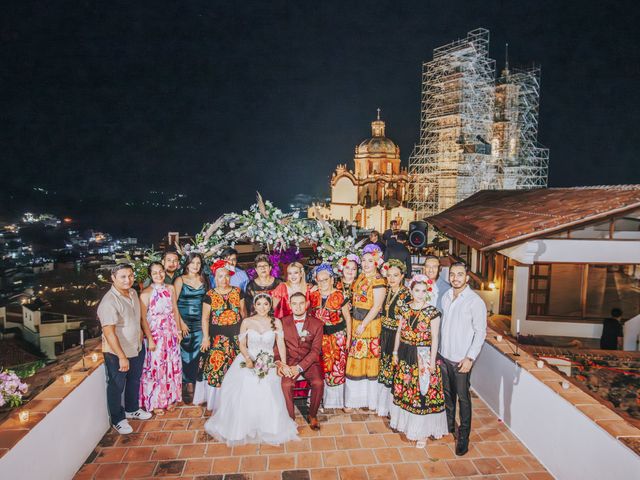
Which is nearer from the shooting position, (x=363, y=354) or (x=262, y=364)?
(x=262, y=364)

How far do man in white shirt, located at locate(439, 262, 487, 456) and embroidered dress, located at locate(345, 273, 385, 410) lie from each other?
3.14ft

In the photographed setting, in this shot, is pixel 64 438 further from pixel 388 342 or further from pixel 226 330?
pixel 388 342

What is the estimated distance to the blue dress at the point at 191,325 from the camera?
5.76 metres

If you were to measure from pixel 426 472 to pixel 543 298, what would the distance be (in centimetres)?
762

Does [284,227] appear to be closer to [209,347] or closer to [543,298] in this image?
[209,347]

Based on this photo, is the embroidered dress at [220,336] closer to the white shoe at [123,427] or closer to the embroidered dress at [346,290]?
the white shoe at [123,427]

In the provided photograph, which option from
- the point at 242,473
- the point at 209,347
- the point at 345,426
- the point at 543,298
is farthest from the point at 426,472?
the point at 543,298

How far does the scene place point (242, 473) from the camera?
4.34m

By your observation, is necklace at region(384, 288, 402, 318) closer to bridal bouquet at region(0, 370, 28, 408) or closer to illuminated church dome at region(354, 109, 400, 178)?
bridal bouquet at region(0, 370, 28, 408)

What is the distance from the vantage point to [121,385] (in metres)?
5.11

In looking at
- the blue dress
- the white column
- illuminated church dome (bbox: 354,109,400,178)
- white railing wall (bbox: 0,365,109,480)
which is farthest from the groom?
illuminated church dome (bbox: 354,109,400,178)

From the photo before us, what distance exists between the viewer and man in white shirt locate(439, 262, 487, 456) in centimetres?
461

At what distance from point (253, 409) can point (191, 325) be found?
5.05 ft

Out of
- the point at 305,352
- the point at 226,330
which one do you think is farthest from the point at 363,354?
the point at 226,330
